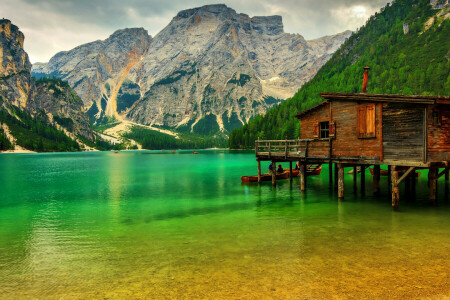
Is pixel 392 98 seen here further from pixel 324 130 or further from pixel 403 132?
pixel 324 130

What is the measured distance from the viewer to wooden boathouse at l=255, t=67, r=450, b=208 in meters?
21.9

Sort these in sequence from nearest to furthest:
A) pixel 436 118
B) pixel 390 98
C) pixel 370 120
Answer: pixel 436 118, pixel 390 98, pixel 370 120

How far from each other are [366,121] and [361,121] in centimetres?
57

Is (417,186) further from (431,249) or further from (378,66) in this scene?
(378,66)

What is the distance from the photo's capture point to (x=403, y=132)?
2333 centimetres

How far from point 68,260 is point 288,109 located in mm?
187003

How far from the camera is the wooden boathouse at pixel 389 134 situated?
21.9 meters

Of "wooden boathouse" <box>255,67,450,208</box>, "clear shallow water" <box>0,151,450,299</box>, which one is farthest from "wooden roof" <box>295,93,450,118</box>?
"clear shallow water" <box>0,151,450,299</box>

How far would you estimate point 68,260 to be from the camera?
14.8 meters

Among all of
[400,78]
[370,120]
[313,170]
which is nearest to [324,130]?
[370,120]

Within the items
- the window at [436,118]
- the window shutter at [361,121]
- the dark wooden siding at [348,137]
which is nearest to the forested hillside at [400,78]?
the dark wooden siding at [348,137]

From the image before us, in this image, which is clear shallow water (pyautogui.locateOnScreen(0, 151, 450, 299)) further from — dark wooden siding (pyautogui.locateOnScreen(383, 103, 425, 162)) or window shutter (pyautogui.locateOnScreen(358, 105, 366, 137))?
window shutter (pyautogui.locateOnScreen(358, 105, 366, 137))

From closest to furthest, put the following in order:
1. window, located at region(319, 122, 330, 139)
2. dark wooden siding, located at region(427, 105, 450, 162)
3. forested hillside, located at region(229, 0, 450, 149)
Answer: dark wooden siding, located at region(427, 105, 450, 162)
window, located at region(319, 122, 330, 139)
forested hillside, located at region(229, 0, 450, 149)

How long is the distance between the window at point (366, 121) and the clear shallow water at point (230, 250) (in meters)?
6.50
